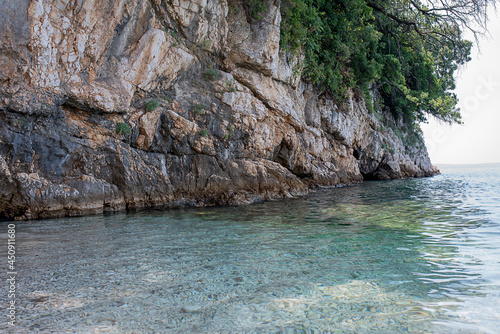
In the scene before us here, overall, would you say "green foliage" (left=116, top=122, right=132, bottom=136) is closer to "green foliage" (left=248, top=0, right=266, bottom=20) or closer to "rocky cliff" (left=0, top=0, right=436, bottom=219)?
"rocky cliff" (left=0, top=0, right=436, bottom=219)

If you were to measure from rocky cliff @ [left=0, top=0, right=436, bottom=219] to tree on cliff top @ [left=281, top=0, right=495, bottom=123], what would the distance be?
67.1 inches

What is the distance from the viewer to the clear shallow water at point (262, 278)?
2.26 metres

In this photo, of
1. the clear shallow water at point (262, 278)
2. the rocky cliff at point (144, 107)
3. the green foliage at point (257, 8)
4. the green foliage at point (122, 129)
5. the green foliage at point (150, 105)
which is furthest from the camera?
the green foliage at point (257, 8)

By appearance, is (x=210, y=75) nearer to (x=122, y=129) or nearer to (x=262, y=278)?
(x=122, y=129)

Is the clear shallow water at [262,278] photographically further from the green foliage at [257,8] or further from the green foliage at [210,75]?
the green foliage at [257,8]

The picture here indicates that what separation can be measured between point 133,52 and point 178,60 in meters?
1.70

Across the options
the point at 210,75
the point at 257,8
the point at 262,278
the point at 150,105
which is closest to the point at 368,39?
the point at 257,8

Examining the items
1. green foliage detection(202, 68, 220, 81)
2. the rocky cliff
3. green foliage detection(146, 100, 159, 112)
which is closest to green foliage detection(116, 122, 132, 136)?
the rocky cliff

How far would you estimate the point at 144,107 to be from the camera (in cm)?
937

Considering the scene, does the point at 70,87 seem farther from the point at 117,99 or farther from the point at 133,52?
the point at 133,52

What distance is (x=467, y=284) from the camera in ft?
9.33

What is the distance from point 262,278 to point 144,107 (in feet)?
24.9

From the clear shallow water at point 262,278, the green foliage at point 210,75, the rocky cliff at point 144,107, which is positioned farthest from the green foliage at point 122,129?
the green foliage at point 210,75

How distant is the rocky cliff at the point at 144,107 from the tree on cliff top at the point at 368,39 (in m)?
1.70
